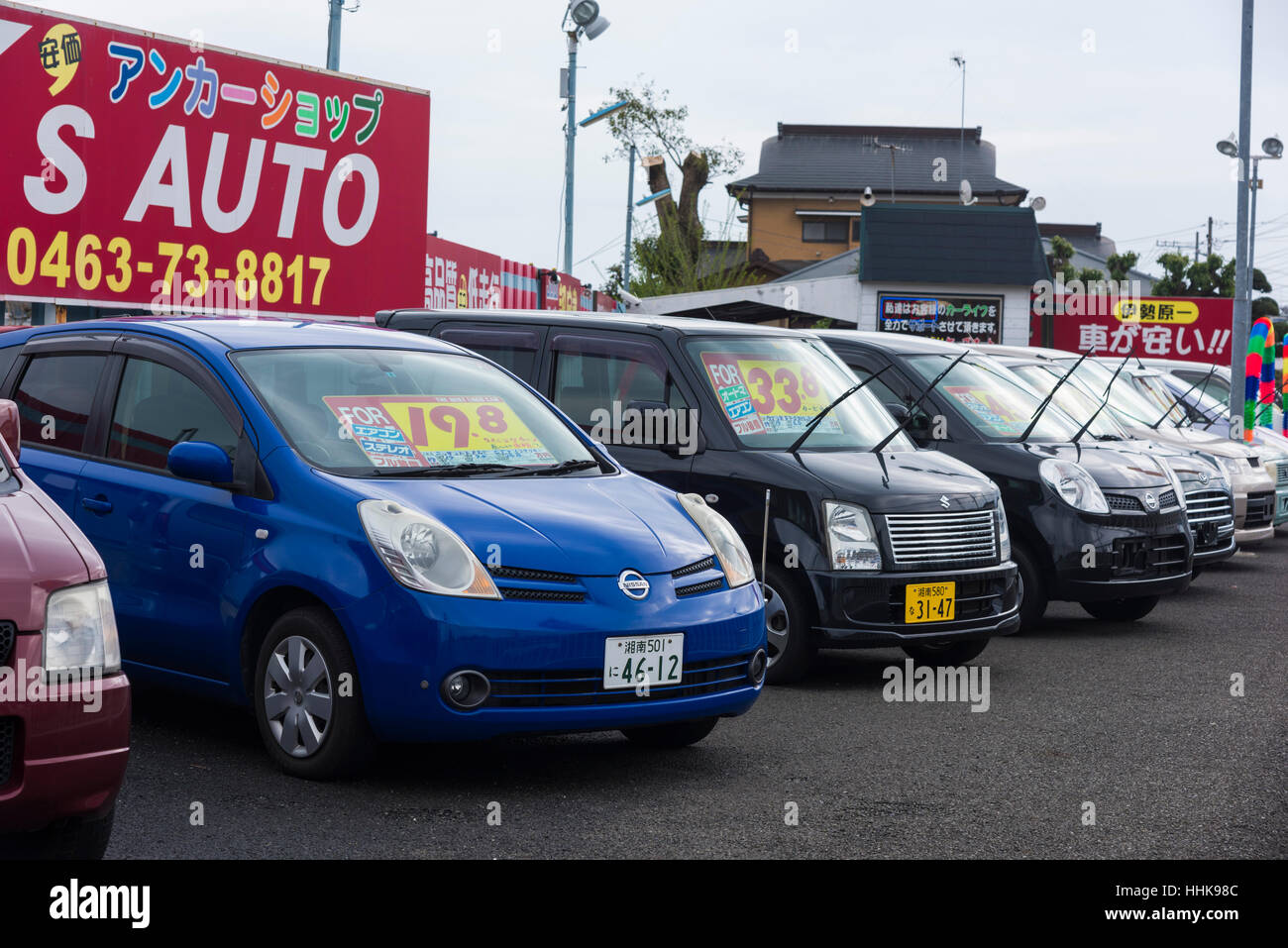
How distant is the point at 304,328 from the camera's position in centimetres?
659

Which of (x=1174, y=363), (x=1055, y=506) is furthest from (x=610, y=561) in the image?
(x=1174, y=363)

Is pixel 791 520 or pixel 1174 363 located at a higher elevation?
pixel 1174 363

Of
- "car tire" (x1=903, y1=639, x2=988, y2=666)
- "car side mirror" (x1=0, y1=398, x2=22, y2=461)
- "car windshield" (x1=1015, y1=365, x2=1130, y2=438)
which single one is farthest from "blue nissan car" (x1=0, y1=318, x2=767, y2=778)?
"car windshield" (x1=1015, y1=365, x2=1130, y2=438)

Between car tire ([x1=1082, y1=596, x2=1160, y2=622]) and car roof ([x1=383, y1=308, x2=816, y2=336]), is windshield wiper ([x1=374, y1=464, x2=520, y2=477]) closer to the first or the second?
car roof ([x1=383, y1=308, x2=816, y2=336])

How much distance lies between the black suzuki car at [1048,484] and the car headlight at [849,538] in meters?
1.95

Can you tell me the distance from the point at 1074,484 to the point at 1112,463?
49cm

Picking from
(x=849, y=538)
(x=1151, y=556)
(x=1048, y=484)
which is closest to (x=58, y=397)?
(x=849, y=538)

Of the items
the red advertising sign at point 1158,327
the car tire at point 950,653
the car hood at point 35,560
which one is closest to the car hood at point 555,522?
the car hood at point 35,560

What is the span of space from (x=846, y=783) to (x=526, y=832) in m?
1.36

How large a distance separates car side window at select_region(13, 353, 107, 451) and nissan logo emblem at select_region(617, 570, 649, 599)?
242cm

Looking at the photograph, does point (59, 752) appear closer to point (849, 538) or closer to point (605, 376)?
point (849, 538)

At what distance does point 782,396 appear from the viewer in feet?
26.7

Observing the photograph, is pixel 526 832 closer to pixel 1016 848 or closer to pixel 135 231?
pixel 1016 848

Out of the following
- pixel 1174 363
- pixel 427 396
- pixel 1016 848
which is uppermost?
pixel 1174 363
